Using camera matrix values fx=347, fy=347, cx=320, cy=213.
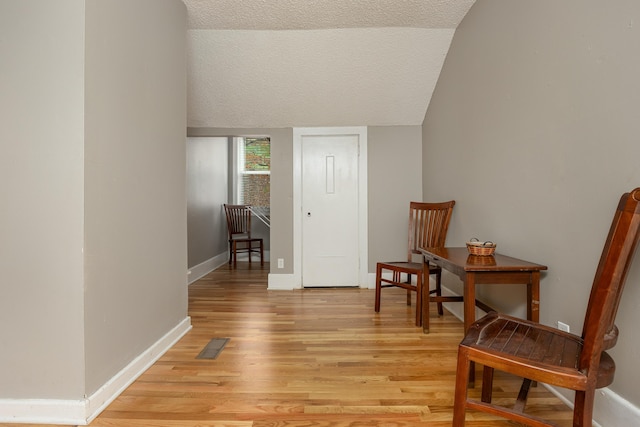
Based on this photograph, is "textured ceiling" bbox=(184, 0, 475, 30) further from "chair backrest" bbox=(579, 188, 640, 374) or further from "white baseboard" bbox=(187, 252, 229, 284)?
"white baseboard" bbox=(187, 252, 229, 284)

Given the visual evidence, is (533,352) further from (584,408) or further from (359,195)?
(359,195)

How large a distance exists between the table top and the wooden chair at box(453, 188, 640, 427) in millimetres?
386

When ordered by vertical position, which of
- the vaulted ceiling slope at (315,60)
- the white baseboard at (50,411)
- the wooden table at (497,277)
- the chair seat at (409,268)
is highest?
the vaulted ceiling slope at (315,60)

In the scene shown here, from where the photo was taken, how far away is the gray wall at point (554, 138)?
1300 mm

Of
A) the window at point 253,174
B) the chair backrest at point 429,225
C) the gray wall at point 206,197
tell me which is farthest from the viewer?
the window at point 253,174

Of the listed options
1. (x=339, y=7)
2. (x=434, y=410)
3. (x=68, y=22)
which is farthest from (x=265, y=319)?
(x=339, y=7)

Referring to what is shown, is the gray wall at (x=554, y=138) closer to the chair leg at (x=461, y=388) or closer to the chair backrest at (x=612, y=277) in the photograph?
the chair backrest at (x=612, y=277)

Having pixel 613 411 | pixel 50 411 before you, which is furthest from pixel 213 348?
pixel 613 411

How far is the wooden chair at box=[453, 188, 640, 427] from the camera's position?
3.22ft

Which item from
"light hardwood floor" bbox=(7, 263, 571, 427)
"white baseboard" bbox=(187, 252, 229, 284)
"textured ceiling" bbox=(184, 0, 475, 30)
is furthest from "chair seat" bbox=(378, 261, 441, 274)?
"white baseboard" bbox=(187, 252, 229, 284)

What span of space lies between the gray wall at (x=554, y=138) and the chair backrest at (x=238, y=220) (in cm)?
366

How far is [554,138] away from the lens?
167 cm

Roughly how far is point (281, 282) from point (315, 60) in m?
2.32

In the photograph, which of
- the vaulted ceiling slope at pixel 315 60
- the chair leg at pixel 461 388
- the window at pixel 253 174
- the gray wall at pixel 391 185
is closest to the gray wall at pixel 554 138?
the vaulted ceiling slope at pixel 315 60
